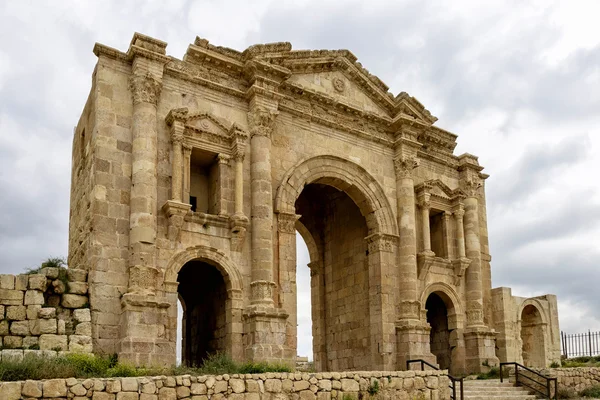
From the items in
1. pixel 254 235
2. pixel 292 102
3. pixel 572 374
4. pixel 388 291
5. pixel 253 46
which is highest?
pixel 253 46

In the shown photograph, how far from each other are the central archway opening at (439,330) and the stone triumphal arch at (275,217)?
59 mm

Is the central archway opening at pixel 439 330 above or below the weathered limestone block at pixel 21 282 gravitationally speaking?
below

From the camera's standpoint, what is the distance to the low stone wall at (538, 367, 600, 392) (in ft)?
62.1

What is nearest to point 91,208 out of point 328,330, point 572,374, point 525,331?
point 328,330

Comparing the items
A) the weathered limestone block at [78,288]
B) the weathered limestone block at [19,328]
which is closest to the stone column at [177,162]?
the weathered limestone block at [78,288]

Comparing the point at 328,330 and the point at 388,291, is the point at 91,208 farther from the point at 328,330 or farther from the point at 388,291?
the point at 328,330

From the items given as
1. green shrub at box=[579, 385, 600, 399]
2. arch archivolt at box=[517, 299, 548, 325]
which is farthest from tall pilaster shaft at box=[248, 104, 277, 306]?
arch archivolt at box=[517, 299, 548, 325]

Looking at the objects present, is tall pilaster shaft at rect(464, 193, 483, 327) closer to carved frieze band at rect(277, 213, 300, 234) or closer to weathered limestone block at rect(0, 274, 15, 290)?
carved frieze band at rect(277, 213, 300, 234)

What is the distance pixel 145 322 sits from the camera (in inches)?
574

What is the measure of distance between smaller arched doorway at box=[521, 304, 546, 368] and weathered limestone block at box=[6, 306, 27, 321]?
17666 millimetres

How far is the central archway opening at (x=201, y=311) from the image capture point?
17.5 metres

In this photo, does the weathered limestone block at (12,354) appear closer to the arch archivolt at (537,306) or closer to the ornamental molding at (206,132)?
the ornamental molding at (206,132)

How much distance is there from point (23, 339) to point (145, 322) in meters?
2.52

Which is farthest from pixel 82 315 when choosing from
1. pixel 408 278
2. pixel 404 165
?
pixel 404 165
